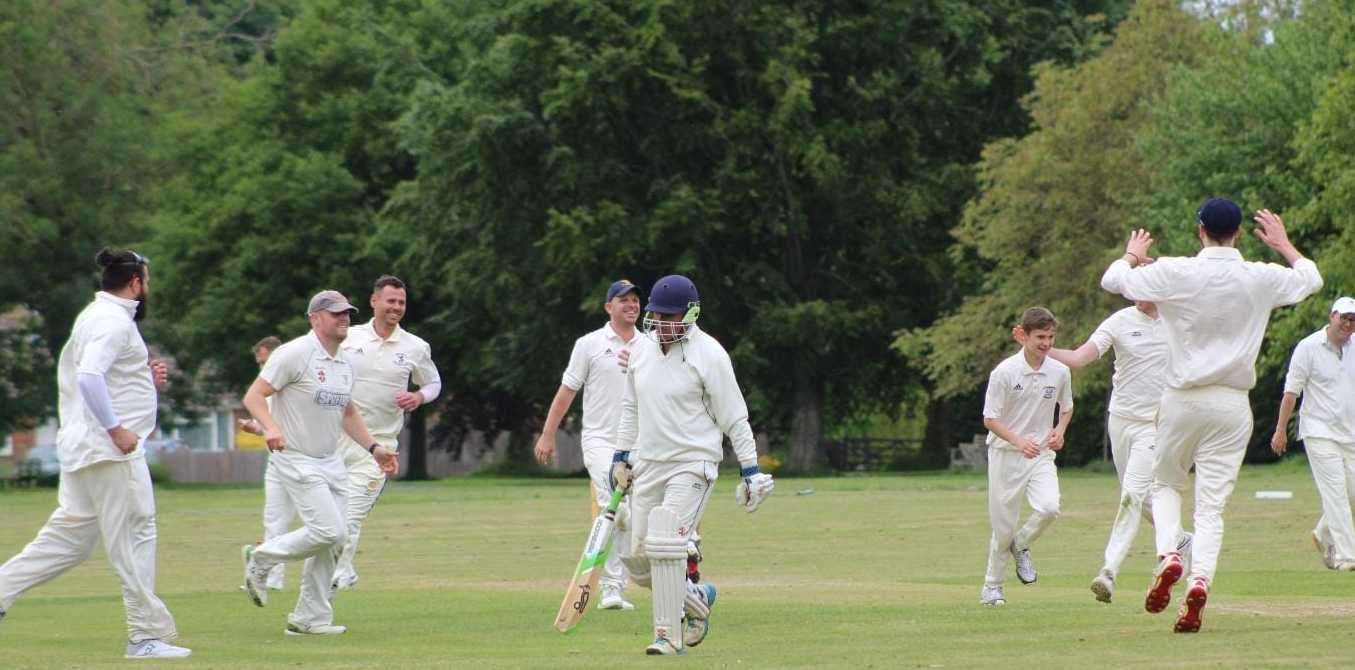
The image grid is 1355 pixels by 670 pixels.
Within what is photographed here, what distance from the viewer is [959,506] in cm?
3111

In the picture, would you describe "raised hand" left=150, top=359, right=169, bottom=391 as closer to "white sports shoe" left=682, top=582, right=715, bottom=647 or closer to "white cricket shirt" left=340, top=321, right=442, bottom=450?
"white sports shoe" left=682, top=582, right=715, bottom=647

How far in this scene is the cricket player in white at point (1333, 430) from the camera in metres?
17.5

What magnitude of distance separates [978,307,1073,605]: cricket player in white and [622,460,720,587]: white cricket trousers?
374 centimetres

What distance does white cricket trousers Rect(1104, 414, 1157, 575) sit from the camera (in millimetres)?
15062

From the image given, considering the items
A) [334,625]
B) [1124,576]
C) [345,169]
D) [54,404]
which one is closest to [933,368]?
[345,169]

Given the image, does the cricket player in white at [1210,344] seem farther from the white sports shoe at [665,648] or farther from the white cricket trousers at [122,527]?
the white cricket trousers at [122,527]

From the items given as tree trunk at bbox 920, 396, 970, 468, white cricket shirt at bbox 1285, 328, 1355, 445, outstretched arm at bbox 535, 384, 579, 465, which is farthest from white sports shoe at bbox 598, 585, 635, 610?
tree trunk at bbox 920, 396, 970, 468

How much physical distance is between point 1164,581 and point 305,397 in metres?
5.13

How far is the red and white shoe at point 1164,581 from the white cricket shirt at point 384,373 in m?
6.64

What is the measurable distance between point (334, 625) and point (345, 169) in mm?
47399

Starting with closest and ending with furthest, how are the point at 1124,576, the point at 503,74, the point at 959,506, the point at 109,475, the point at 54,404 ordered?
the point at 109,475 < the point at 1124,576 < the point at 959,506 < the point at 503,74 < the point at 54,404

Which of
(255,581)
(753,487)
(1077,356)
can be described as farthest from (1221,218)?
(255,581)

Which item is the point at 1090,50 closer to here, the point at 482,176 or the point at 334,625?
the point at 482,176

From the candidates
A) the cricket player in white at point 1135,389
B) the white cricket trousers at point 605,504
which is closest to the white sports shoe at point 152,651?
the white cricket trousers at point 605,504
